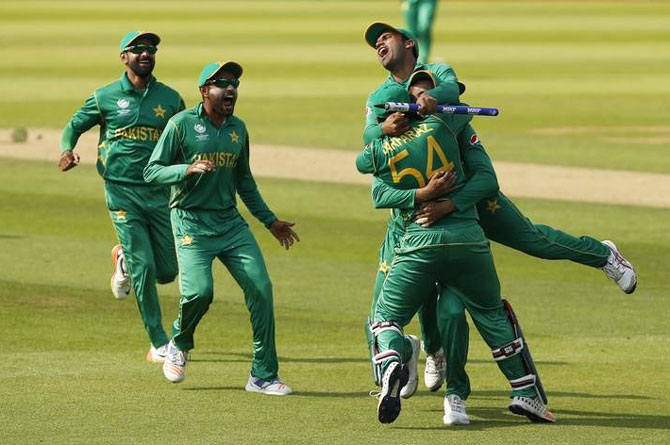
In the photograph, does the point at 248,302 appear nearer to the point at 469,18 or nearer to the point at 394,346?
the point at 394,346

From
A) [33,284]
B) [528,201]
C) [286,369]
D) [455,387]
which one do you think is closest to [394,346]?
[455,387]

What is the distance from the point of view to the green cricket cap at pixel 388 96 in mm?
9180

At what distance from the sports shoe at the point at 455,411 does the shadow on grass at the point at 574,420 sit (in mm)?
53

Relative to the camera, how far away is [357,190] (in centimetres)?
2088

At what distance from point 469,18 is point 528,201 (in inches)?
1573

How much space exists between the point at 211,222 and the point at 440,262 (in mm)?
1929

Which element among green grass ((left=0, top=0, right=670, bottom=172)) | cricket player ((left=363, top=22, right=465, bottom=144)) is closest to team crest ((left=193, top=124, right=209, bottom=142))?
cricket player ((left=363, top=22, right=465, bottom=144))

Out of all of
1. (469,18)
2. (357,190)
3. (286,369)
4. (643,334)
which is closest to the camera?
(286,369)

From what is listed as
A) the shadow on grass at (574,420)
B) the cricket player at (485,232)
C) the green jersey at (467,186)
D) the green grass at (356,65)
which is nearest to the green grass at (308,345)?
the shadow on grass at (574,420)

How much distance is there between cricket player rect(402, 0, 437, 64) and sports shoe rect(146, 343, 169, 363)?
24787mm

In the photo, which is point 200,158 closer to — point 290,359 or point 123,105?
point 123,105

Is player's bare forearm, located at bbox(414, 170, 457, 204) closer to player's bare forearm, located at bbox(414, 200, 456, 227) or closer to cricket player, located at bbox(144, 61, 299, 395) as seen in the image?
player's bare forearm, located at bbox(414, 200, 456, 227)

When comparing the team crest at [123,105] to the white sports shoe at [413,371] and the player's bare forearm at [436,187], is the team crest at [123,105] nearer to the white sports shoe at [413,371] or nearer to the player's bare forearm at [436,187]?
the white sports shoe at [413,371]

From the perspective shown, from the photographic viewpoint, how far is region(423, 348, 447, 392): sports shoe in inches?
415
